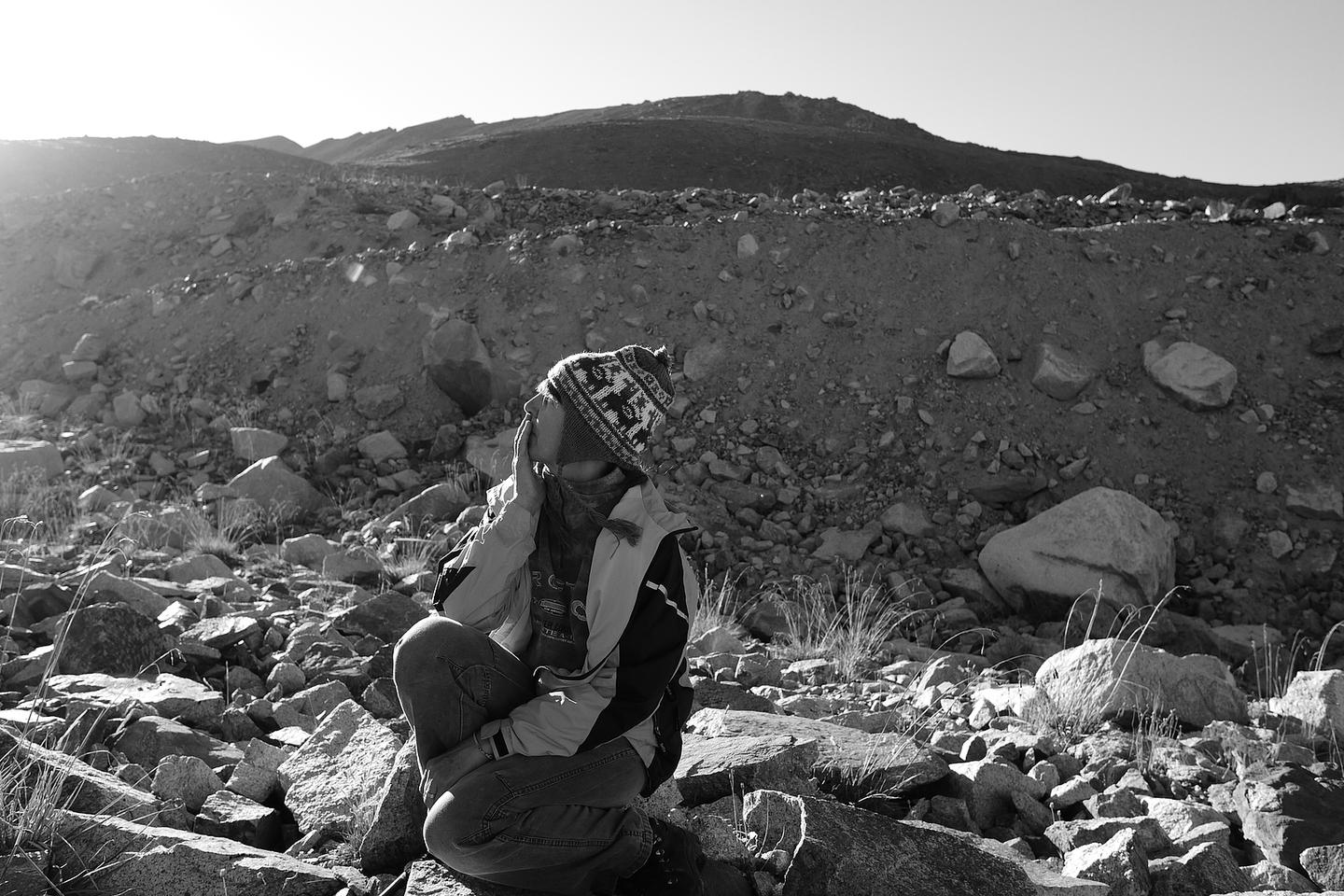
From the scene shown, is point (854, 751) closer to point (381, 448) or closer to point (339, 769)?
point (339, 769)

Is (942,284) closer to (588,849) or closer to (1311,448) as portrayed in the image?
(1311,448)

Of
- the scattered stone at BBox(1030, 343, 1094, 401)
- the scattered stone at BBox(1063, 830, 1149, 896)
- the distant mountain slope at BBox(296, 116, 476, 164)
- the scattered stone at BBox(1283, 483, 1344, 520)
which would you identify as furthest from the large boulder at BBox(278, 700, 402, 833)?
the distant mountain slope at BBox(296, 116, 476, 164)

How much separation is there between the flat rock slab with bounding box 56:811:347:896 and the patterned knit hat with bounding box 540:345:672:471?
1.12 m

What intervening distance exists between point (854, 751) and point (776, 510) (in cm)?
426

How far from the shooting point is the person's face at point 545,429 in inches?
92.7

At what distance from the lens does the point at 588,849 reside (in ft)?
7.34

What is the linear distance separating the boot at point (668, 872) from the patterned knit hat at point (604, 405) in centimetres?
86

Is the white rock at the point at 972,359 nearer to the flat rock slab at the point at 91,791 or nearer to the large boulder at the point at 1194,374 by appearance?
the large boulder at the point at 1194,374

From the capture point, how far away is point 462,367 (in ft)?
26.8

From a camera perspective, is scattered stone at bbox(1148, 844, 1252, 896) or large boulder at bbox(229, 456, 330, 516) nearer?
scattered stone at bbox(1148, 844, 1252, 896)

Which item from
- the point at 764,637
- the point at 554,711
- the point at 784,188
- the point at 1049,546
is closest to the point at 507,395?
the point at 764,637

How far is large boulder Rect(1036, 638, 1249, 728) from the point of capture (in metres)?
3.86

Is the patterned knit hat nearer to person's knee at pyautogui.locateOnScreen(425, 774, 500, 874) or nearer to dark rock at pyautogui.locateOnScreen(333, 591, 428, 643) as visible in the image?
person's knee at pyautogui.locateOnScreen(425, 774, 500, 874)

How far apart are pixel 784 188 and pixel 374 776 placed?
2591cm
